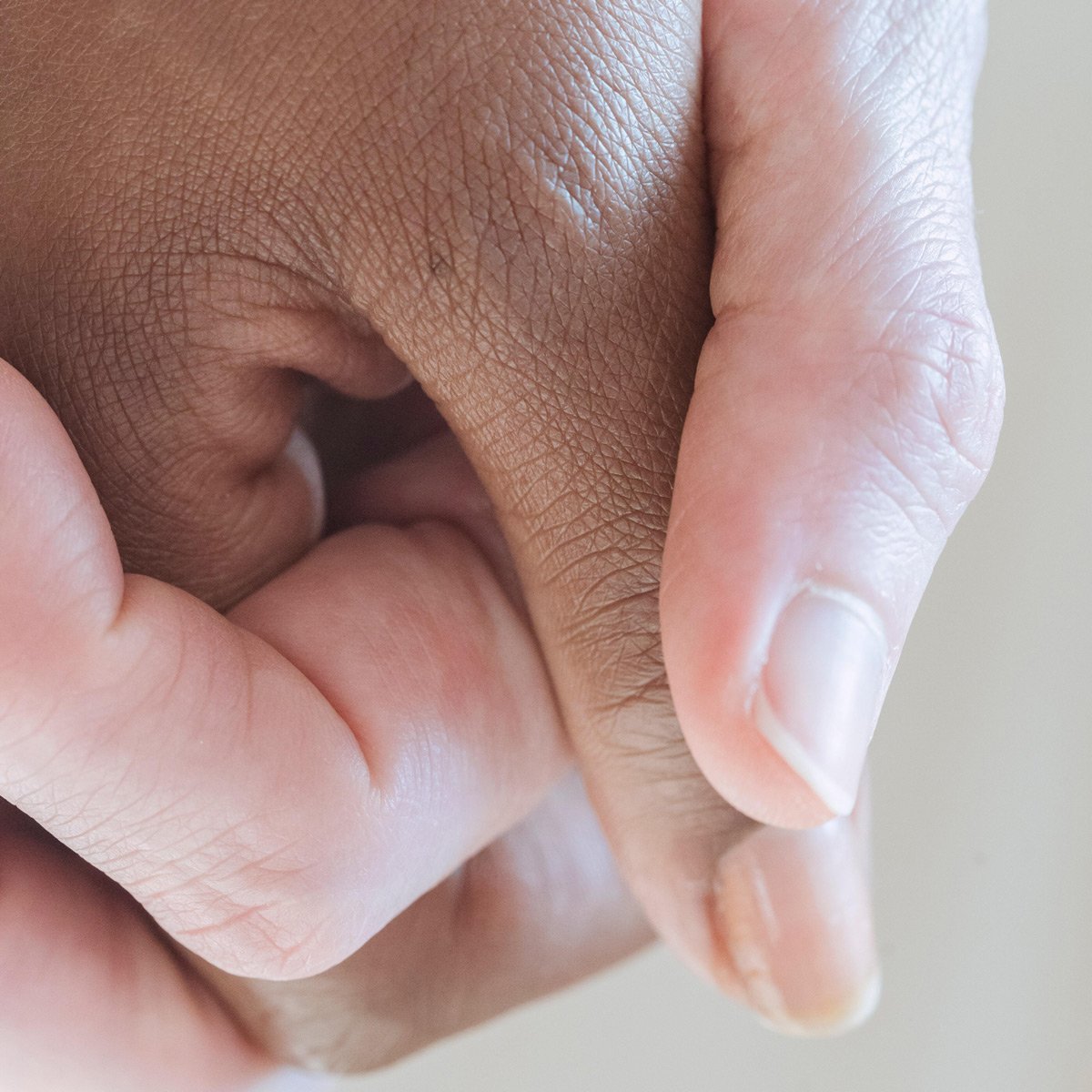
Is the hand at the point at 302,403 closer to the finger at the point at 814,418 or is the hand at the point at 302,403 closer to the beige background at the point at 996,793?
the finger at the point at 814,418

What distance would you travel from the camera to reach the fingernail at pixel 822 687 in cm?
54

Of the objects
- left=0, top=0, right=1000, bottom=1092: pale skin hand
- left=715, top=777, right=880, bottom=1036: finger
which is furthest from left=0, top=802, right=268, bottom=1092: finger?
left=715, top=777, right=880, bottom=1036: finger

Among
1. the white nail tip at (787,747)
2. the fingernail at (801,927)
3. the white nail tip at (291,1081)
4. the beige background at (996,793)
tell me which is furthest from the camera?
the beige background at (996,793)

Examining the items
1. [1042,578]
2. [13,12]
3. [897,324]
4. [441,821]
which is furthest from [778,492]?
[1042,578]

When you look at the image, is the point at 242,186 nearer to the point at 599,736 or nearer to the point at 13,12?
the point at 13,12

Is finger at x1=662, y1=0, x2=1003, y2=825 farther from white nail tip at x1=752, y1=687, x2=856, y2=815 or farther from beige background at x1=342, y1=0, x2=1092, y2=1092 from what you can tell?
beige background at x1=342, y1=0, x2=1092, y2=1092

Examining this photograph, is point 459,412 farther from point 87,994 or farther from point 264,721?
point 87,994

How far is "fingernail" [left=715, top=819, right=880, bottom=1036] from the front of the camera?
28.6 inches

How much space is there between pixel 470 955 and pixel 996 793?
759mm

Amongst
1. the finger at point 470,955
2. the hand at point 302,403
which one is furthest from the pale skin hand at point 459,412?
the finger at point 470,955

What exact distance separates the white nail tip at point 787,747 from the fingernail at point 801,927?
0.55 ft

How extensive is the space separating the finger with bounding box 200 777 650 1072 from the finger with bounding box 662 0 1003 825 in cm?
34

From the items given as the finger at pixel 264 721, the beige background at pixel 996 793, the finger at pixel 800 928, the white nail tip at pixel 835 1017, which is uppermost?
the finger at pixel 264 721

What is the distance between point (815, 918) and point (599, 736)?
0.19 metres
